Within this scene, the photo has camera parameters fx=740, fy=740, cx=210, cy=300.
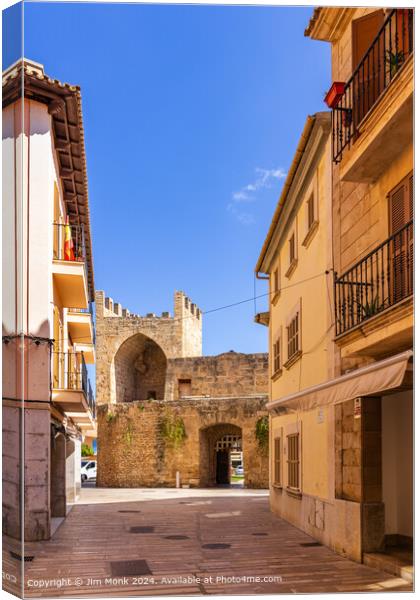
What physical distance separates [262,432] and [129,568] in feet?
59.7

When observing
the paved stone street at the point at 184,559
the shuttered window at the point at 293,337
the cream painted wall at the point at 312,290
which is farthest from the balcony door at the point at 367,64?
the shuttered window at the point at 293,337

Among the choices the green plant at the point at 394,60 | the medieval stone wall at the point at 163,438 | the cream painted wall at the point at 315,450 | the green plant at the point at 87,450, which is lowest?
the green plant at the point at 87,450

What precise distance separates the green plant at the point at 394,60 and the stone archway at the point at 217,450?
2083cm

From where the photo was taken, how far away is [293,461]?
13.4 m

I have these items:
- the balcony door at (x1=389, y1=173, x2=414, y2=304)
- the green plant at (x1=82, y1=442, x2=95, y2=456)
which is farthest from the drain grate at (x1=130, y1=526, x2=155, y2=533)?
the green plant at (x1=82, y1=442, x2=95, y2=456)

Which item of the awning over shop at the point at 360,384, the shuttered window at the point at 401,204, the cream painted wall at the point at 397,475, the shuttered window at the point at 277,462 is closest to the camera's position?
the awning over shop at the point at 360,384

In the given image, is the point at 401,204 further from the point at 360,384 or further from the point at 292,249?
the point at 292,249

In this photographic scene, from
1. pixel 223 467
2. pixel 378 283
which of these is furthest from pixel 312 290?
pixel 223 467

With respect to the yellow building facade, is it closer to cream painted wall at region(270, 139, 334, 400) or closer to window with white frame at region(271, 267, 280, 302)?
cream painted wall at region(270, 139, 334, 400)

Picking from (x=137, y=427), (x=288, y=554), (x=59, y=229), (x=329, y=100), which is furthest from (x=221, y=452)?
(x=329, y=100)

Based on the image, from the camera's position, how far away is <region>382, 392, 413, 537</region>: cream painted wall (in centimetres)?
910

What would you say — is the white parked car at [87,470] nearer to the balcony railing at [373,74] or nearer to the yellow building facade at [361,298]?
the yellow building facade at [361,298]

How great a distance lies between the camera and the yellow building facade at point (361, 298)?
24.4ft

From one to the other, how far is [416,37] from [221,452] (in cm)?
2477
